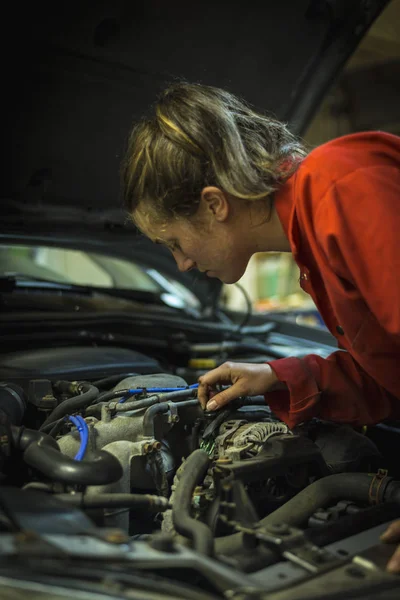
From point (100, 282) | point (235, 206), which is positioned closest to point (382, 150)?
point (235, 206)

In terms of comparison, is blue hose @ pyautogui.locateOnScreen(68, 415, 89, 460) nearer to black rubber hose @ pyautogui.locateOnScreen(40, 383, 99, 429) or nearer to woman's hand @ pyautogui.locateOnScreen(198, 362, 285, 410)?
black rubber hose @ pyautogui.locateOnScreen(40, 383, 99, 429)

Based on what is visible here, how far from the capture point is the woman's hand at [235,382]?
1.53 metres

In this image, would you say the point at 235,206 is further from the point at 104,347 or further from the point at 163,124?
the point at 104,347

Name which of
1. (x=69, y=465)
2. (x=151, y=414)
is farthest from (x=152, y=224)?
(x=69, y=465)

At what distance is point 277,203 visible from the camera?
1315 mm

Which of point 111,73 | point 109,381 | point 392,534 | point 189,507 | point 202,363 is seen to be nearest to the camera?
point 392,534

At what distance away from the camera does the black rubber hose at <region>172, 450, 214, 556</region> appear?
1.05 meters

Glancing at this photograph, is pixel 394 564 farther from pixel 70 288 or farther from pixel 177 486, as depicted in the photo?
pixel 70 288

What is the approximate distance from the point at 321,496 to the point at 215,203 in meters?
0.62

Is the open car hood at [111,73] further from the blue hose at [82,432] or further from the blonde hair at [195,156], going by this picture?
the blue hose at [82,432]

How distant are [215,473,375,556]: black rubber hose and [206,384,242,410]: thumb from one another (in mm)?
265

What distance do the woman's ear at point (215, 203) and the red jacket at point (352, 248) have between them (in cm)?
10

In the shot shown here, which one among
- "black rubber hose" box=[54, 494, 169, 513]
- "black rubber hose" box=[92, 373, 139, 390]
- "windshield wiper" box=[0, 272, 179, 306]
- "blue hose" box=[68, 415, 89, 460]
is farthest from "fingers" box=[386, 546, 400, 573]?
"windshield wiper" box=[0, 272, 179, 306]

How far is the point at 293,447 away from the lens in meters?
1.39
